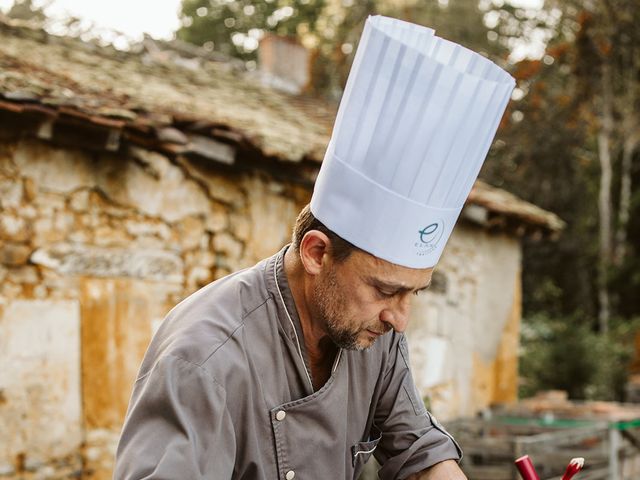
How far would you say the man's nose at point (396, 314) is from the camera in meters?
1.95

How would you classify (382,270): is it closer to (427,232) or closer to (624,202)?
(427,232)

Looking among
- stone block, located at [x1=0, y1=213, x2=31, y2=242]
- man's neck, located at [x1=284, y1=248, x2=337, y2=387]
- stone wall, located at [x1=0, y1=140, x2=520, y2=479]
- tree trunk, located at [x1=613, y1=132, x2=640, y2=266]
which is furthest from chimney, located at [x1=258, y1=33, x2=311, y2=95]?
tree trunk, located at [x1=613, y1=132, x2=640, y2=266]

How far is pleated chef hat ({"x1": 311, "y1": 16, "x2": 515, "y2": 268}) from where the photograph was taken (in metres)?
1.88

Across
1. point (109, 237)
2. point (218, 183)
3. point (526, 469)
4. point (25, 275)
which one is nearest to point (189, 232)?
point (218, 183)

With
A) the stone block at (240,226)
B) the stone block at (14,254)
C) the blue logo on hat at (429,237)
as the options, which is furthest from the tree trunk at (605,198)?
the blue logo on hat at (429,237)

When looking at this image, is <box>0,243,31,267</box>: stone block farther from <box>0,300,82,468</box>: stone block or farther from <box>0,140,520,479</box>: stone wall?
<box>0,300,82,468</box>: stone block

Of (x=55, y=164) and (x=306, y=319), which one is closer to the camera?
(x=306, y=319)

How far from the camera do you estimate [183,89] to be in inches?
255

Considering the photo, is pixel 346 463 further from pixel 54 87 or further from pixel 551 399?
pixel 551 399

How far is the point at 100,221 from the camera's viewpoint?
460cm

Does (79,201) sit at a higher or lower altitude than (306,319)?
lower

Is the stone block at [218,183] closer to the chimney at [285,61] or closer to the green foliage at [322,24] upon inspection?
the chimney at [285,61]

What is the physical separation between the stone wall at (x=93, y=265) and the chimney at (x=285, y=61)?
3.60 metres

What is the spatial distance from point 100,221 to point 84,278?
0.33m
